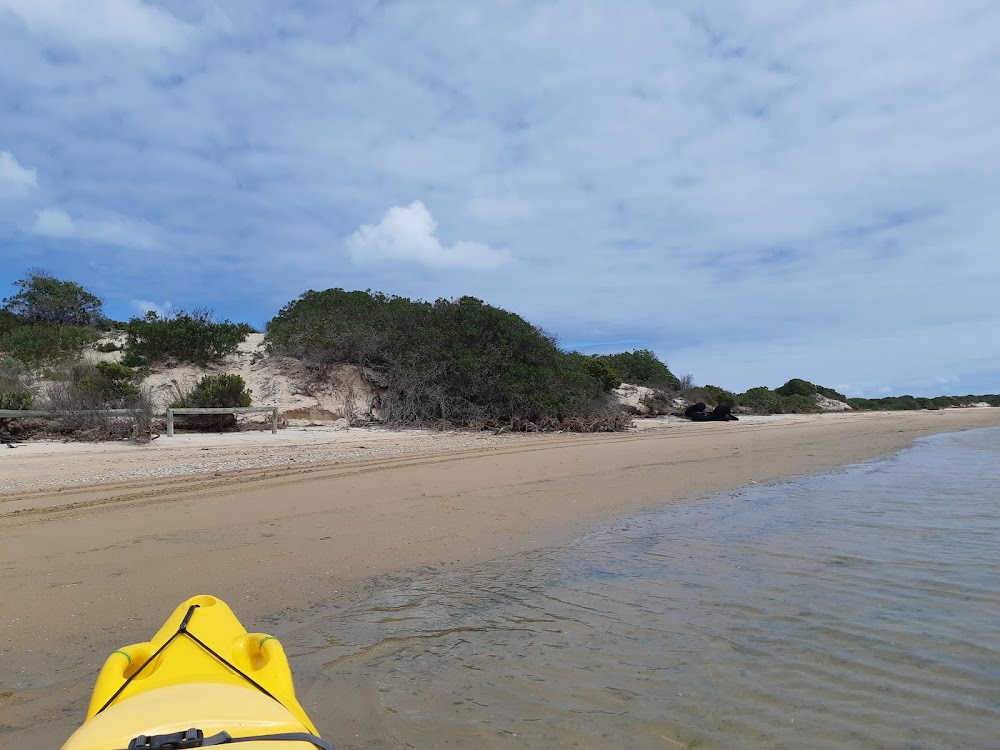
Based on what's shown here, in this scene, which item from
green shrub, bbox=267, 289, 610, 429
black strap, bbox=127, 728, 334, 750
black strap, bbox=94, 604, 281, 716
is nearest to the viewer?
black strap, bbox=127, 728, 334, 750

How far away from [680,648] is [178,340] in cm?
1947

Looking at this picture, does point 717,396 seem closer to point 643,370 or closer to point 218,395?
point 643,370

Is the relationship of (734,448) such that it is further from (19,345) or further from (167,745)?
(19,345)

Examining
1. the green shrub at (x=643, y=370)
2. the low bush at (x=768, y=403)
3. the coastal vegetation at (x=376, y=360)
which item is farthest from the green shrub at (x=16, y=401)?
the low bush at (x=768, y=403)

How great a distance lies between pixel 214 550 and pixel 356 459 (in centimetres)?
536

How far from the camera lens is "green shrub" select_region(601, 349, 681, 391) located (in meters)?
31.0

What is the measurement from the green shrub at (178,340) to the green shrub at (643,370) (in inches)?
704

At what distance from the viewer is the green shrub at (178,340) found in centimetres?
→ 1902

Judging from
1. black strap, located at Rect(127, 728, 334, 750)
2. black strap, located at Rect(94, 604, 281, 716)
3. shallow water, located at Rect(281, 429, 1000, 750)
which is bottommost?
shallow water, located at Rect(281, 429, 1000, 750)

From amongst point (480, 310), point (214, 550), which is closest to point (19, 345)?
point (480, 310)

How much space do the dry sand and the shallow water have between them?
0.71m

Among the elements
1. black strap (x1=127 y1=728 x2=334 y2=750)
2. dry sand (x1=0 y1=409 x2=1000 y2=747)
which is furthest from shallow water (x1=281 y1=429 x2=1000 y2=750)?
black strap (x1=127 y1=728 x2=334 y2=750)

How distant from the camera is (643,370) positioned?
32.1 meters

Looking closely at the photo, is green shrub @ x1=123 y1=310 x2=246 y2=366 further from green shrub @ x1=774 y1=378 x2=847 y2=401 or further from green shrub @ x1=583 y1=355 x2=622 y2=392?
green shrub @ x1=774 y1=378 x2=847 y2=401
